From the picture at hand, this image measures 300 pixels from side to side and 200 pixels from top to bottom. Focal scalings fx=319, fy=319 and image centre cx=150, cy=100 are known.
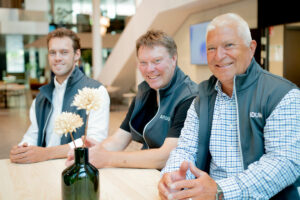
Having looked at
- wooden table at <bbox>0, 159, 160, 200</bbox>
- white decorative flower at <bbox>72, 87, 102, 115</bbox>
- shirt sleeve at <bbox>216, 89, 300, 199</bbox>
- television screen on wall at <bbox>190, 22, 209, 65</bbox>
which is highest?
television screen on wall at <bbox>190, 22, 209, 65</bbox>

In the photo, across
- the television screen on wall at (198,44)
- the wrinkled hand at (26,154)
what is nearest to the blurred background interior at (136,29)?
the television screen on wall at (198,44)

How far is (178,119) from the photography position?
1.88m

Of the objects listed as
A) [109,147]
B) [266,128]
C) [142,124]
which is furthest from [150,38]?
[266,128]

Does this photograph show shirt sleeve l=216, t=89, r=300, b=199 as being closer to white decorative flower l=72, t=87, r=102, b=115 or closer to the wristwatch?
the wristwatch

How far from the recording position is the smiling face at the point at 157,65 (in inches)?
79.0

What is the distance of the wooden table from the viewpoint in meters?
1.37

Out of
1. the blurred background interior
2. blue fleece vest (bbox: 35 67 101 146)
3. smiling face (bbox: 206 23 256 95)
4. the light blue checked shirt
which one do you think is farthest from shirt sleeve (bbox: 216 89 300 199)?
the blurred background interior

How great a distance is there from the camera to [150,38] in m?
2.00

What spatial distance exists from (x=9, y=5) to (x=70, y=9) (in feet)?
12.8

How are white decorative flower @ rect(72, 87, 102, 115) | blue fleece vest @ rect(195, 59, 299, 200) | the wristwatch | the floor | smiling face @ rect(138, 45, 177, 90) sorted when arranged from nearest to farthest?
white decorative flower @ rect(72, 87, 102, 115) < the wristwatch < blue fleece vest @ rect(195, 59, 299, 200) < smiling face @ rect(138, 45, 177, 90) < the floor

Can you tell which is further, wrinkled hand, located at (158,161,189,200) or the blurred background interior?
the blurred background interior

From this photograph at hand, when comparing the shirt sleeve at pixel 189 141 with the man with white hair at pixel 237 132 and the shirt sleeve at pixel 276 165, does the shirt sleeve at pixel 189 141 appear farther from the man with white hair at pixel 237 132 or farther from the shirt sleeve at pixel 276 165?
the shirt sleeve at pixel 276 165

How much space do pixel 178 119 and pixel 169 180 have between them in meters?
0.64

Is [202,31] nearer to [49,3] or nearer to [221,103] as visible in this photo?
[221,103]
